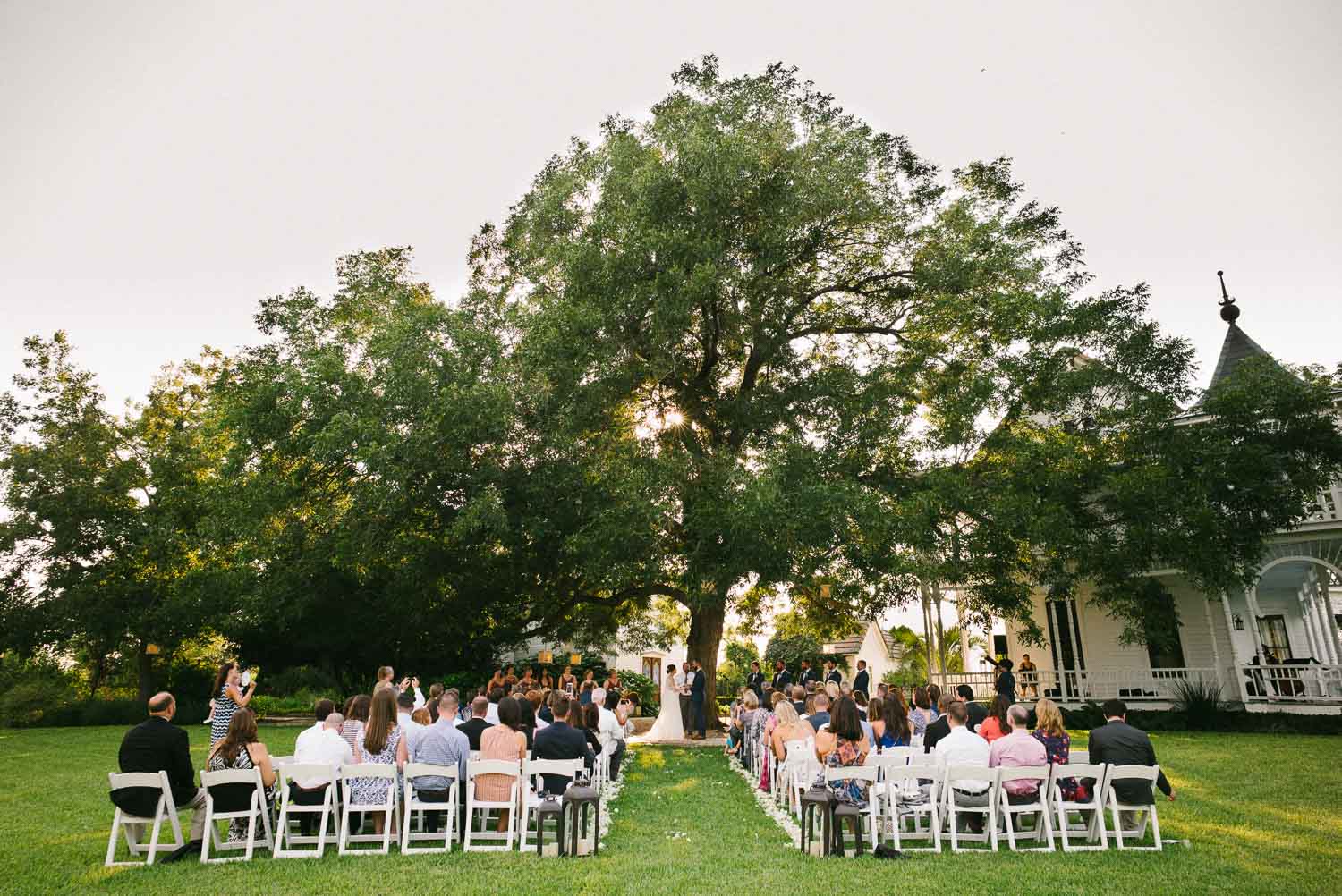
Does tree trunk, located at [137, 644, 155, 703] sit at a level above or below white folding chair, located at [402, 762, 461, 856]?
above

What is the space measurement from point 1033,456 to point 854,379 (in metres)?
4.05

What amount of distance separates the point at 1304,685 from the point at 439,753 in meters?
21.1

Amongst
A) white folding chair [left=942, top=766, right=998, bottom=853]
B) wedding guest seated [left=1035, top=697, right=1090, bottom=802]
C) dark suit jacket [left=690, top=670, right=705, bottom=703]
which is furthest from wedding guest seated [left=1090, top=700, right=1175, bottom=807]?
dark suit jacket [left=690, top=670, right=705, bottom=703]

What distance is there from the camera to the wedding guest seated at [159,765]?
7043 mm

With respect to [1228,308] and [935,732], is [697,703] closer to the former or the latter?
[935,732]

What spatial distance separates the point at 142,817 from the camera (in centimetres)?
702

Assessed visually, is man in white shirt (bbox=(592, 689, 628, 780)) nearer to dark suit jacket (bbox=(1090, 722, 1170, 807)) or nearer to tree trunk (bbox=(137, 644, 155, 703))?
dark suit jacket (bbox=(1090, 722, 1170, 807))

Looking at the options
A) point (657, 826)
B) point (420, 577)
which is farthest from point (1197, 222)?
point (420, 577)

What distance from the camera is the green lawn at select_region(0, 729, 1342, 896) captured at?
19.9ft

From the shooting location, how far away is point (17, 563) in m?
29.9

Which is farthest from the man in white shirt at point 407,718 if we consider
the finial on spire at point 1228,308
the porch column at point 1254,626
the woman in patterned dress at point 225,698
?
the finial on spire at point 1228,308

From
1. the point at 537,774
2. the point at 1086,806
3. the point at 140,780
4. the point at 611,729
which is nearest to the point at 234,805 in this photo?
the point at 140,780

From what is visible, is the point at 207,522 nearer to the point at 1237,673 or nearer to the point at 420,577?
the point at 420,577

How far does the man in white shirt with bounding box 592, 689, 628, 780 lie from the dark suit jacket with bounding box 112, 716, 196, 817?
5.51m
